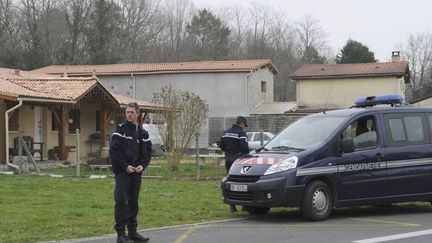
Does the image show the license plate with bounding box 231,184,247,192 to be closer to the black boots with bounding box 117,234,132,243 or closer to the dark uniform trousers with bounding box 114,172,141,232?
the dark uniform trousers with bounding box 114,172,141,232

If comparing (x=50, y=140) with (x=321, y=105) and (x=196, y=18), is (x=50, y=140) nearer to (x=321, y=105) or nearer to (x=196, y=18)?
(x=321, y=105)

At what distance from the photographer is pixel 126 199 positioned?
26.7 ft

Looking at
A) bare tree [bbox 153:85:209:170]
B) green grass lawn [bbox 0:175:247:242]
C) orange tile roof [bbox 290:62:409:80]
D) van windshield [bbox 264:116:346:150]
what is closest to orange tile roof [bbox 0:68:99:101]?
bare tree [bbox 153:85:209:170]

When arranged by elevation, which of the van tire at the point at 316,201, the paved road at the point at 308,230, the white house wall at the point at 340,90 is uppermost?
the white house wall at the point at 340,90

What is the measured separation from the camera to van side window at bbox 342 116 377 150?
10781 millimetres

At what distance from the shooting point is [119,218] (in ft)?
26.5

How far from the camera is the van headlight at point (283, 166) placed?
998 centimetres

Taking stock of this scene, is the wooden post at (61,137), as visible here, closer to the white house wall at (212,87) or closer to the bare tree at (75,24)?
the white house wall at (212,87)

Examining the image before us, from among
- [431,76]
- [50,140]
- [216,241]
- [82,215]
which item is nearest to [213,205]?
[82,215]

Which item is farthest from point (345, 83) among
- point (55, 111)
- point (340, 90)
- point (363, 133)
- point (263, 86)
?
point (363, 133)

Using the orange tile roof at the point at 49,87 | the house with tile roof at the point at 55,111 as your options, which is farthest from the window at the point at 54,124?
the orange tile roof at the point at 49,87

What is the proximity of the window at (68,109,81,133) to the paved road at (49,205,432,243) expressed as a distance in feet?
59.1

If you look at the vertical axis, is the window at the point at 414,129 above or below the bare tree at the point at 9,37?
below

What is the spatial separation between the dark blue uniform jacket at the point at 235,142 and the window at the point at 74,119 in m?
16.0
